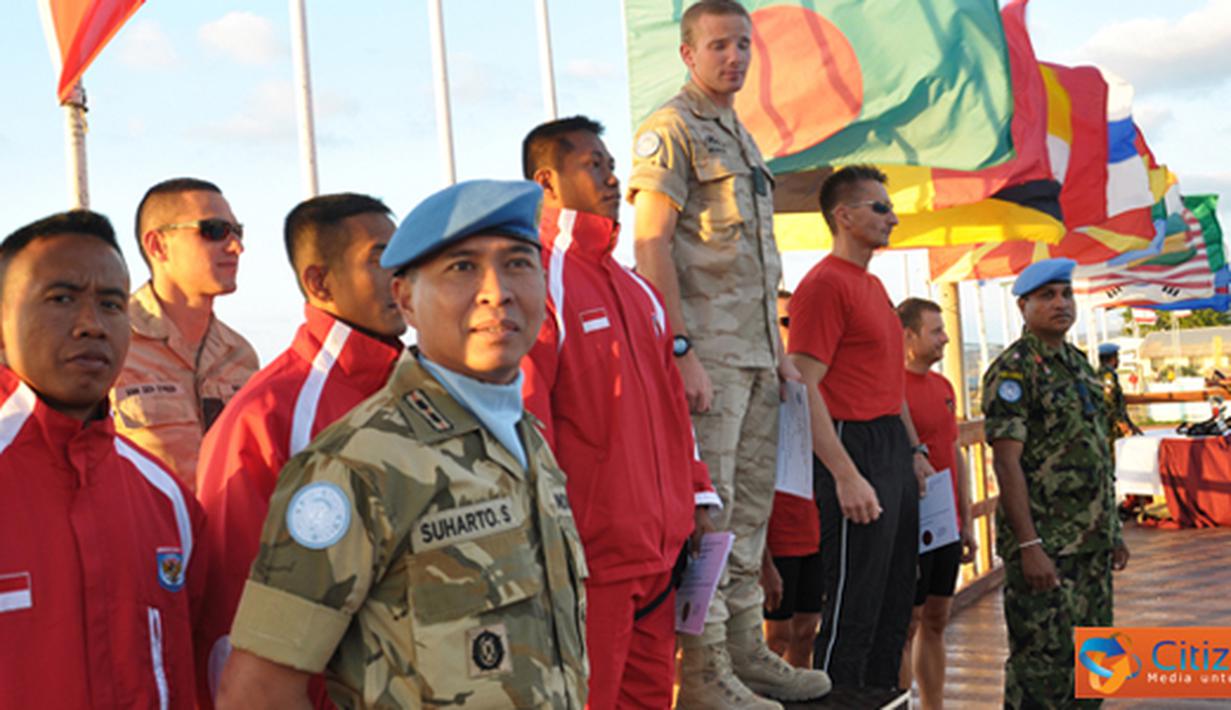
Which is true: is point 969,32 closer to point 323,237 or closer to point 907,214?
point 907,214

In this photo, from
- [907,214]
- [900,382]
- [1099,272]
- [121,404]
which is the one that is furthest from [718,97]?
[1099,272]

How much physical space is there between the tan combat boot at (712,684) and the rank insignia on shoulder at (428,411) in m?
1.64

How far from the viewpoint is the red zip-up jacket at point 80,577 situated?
1608mm

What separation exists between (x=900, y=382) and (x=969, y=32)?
3744 mm

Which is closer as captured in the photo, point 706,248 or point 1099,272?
point 706,248

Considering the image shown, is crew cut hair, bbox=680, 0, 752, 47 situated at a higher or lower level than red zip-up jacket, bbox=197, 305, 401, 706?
higher

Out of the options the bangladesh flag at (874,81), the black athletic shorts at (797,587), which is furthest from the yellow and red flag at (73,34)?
the bangladesh flag at (874,81)

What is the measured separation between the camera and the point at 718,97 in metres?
3.61

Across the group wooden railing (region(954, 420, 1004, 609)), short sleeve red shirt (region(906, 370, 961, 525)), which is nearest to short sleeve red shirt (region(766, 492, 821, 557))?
short sleeve red shirt (region(906, 370, 961, 525))

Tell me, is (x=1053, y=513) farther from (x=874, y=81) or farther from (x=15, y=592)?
(x=15, y=592)

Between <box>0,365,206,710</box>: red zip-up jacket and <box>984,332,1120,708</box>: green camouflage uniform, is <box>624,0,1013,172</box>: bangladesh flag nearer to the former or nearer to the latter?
<box>984,332,1120,708</box>: green camouflage uniform

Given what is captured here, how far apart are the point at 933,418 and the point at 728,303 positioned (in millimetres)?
2172

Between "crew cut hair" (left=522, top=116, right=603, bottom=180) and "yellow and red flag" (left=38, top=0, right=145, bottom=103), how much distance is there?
42.1 inches

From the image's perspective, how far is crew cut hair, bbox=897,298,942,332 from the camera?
18.1 feet
